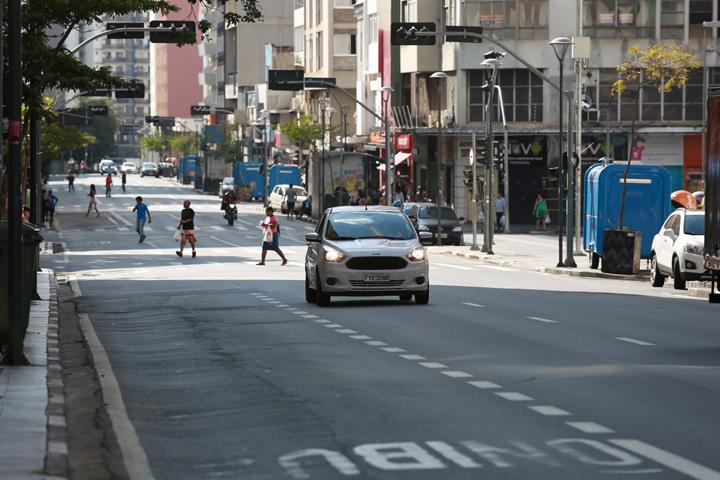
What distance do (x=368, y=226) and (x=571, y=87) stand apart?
52522 millimetres

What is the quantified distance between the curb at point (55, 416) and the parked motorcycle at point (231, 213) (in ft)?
202

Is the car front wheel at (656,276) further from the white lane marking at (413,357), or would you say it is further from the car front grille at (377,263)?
the white lane marking at (413,357)

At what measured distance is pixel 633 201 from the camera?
154 ft

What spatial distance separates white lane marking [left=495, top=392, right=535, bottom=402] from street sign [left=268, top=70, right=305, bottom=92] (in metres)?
57.5

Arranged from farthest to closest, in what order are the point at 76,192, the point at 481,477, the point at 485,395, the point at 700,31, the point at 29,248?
the point at 76,192, the point at 700,31, the point at 29,248, the point at 485,395, the point at 481,477

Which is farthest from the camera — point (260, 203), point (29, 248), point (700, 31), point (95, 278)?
point (260, 203)

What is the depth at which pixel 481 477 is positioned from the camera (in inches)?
421

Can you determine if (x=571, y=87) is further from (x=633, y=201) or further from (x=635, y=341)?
(x=635, y=341)

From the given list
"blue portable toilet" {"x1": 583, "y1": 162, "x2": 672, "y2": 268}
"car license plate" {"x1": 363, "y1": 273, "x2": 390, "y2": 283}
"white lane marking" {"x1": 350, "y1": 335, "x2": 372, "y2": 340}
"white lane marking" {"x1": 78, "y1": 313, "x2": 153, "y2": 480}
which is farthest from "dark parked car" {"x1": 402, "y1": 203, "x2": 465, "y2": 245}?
"white lane marking" {"x1": 78, "y1": 313, "x2": 153, "y2": 480}

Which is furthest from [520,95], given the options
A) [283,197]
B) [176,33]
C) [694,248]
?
[176,33]

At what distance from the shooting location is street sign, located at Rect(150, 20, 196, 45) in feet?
119

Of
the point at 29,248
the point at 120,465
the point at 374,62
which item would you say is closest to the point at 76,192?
the point at 374,62

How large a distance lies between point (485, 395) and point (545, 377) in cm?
169

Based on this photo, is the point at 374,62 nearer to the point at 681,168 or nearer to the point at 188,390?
the point at 681,168
